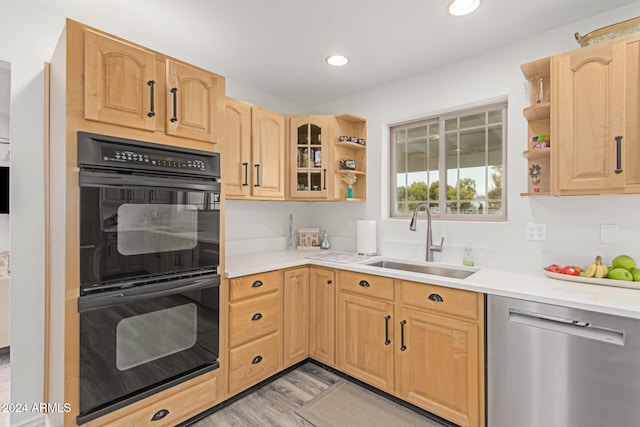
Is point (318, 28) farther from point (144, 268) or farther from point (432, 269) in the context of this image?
point (432, 269)

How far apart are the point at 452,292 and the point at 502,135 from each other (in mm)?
1318

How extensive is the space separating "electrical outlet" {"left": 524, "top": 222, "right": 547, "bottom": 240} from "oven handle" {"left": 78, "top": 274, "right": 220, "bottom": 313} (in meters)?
2.10

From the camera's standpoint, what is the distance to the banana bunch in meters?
1.73

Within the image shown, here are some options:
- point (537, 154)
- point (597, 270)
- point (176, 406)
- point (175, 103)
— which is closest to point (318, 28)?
point (175, 103)

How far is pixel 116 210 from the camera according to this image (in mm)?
1569

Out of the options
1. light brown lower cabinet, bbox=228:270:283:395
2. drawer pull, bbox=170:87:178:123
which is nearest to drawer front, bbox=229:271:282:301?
light brown lower cabinet, bbox=228:270:283:395

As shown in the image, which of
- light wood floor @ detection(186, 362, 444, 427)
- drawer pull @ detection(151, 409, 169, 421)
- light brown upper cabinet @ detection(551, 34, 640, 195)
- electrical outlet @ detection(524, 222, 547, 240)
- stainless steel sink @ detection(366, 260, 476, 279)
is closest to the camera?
light brown upper cabinet @ detection(551, 34, 640, 195)

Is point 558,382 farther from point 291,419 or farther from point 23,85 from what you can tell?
point 23,85

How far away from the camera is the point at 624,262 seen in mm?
1743

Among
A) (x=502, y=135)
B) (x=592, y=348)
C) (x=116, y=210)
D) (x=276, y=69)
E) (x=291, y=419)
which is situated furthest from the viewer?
(x=276, y=69)

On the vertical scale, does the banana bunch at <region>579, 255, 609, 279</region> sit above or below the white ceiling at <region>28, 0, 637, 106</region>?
below

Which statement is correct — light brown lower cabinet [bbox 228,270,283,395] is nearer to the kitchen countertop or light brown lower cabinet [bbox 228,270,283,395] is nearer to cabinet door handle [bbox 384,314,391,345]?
the kitchen countertop

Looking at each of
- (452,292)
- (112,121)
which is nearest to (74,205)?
(112,121)

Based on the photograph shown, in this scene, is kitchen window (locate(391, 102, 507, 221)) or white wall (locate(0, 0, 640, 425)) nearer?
white wall (locate(0, 0, 640, 425))
